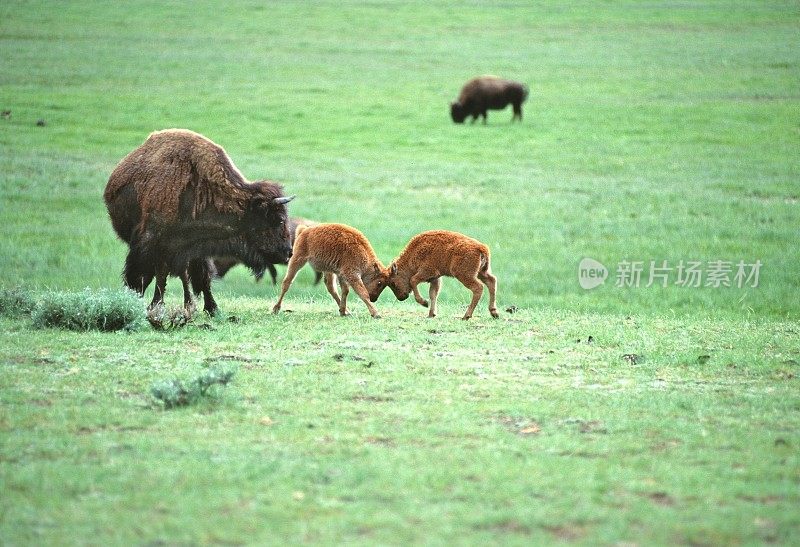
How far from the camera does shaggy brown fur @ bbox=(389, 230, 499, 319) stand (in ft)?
42.4

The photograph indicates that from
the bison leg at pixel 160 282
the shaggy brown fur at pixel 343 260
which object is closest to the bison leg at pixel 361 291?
the shaggy brown fur at pixel 343 260

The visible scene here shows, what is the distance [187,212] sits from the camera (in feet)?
41.9

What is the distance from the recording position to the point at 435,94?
41.7m

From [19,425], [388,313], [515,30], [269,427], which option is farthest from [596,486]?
[515,30]

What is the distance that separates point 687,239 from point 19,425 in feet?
51.1

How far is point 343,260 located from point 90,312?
319cm

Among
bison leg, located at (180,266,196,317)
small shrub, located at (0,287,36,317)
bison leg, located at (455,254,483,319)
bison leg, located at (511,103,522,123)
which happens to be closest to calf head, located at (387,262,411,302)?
bison leg, located at (455,254,483,319)

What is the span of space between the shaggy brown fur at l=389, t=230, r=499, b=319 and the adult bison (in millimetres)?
1407

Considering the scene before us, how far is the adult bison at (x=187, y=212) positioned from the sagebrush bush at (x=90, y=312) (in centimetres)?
136

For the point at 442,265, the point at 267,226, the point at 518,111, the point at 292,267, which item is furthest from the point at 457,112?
the point at 267,226

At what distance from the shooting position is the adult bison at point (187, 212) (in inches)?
498

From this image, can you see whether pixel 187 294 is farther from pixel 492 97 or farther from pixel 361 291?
pixel 492 97

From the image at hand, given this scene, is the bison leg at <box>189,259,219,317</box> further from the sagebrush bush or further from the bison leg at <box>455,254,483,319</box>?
the bison leg at <box>455,254,483,319</box>

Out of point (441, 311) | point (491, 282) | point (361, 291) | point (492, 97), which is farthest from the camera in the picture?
point (492, 97)
